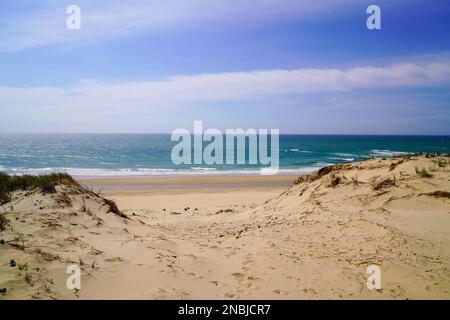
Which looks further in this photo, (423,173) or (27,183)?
(423,173)

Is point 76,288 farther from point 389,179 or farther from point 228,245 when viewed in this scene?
point 389,179

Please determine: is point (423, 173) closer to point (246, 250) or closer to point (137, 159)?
point (246, 250)

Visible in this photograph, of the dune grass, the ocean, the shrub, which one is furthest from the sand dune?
the ocean

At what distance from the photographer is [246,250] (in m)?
6.34

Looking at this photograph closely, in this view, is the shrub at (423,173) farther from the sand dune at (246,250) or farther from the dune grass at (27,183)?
the dune grass at (27,183)

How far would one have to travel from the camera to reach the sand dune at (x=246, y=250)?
4.51 m

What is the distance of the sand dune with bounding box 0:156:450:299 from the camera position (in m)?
4.51

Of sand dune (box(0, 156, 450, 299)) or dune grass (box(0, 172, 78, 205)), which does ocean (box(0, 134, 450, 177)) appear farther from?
sand dune (box(0, 156, 450, 299))

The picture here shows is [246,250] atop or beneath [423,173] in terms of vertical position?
beneath

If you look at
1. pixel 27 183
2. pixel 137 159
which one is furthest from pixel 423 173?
pixel 137 159
